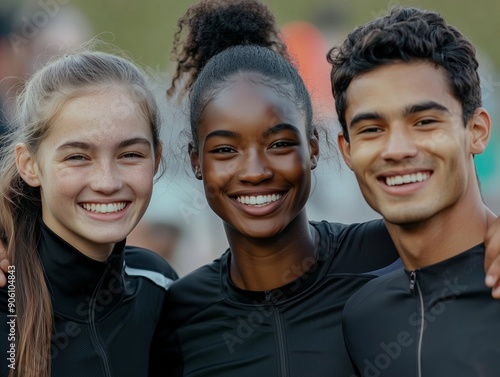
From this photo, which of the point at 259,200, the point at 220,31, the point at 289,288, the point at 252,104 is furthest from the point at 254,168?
the point at 220,31

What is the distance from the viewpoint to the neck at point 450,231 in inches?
119

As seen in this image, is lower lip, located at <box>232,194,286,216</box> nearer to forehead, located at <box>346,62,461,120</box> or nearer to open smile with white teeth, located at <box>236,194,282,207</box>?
open smile with white teeth, located at <box>236,194,282,207</box>

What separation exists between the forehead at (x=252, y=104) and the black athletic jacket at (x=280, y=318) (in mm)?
578

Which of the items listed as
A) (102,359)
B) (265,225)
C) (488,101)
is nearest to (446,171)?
(265,225)

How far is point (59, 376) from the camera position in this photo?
130 inches

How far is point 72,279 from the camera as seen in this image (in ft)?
11.4

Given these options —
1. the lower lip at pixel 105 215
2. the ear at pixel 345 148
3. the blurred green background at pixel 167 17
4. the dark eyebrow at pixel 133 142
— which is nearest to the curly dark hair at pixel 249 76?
the dark eyebrow at pixel 133 142

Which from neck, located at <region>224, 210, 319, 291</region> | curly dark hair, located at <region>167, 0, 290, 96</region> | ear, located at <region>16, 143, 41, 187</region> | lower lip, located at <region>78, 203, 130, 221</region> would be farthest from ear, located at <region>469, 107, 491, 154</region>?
ear, located at <region>16, 143, 41, 187</region>

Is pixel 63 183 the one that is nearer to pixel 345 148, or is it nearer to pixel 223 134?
pixel 223 134

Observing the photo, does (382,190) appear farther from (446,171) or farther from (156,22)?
(156,22)

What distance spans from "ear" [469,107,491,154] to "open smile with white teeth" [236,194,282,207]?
894 millimetres

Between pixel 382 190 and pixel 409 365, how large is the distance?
62cm

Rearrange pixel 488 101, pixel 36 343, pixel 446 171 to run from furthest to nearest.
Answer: pixel 488 101 < pixel 36 343 < pixel 446 171

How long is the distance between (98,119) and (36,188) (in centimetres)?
50
